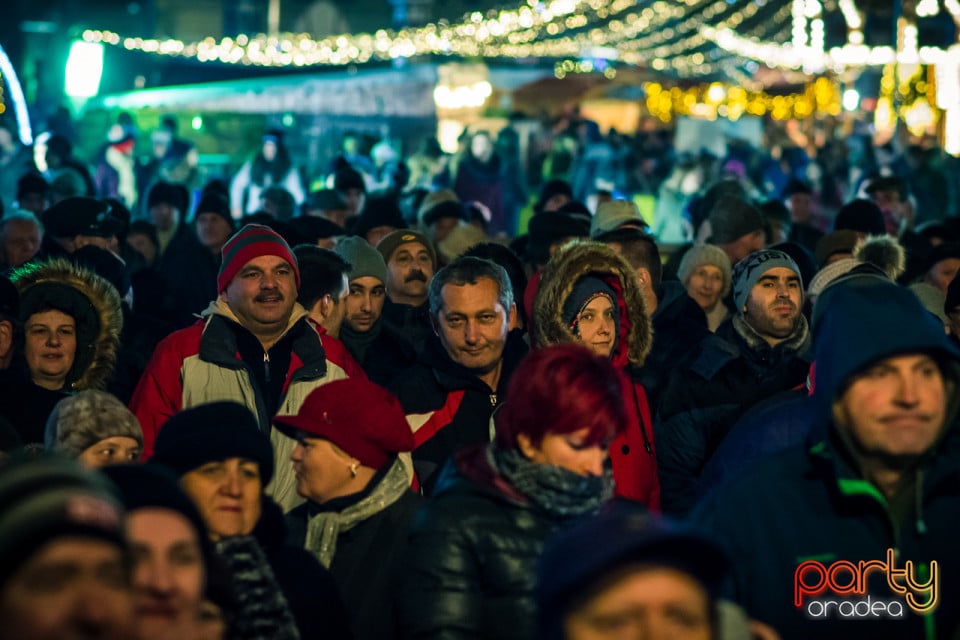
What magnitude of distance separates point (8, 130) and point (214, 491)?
15888 millimetres

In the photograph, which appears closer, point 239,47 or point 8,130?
point 8,130

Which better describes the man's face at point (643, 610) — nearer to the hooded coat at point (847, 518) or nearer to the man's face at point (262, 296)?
the hooded coat at point (847, 518)

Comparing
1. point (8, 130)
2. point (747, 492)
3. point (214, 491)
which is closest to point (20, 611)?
point (214, 491)

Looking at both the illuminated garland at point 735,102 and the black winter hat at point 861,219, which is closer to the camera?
the black winter hat at point 861,219

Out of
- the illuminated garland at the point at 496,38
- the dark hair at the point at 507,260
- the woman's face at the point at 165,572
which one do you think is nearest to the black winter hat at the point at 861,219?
the dark hair at the point at 507,260

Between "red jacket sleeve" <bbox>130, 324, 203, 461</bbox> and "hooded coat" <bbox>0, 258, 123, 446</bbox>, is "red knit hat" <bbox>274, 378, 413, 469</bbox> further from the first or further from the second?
"hooded coat" <bbox>0, 258, 123, 446</bbox>

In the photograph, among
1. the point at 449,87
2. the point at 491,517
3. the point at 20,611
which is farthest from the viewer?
the point at 449,87

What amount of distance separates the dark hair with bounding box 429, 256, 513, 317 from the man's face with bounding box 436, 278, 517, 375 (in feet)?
0.07

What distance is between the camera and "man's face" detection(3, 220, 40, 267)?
10805 mm

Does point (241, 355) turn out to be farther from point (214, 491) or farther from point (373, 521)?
point (214, 491)

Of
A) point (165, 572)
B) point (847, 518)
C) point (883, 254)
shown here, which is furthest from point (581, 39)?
point (165, 572)

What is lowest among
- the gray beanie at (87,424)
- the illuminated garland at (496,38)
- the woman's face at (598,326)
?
the gray beanie at (87,424)

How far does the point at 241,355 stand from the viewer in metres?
7.21

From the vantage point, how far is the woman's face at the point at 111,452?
18.3 ft
